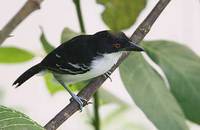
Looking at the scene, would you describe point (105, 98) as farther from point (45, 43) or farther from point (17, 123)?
point (17, 123)

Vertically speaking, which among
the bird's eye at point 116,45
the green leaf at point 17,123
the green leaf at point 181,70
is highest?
the green leaf at point 17,123

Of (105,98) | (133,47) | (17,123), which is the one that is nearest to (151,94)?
(133,47)

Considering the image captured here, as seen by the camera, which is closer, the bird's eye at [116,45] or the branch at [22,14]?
the branch at [22,14]

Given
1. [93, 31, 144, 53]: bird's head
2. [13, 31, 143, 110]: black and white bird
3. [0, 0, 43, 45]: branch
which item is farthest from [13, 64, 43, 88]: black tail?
[0, 0, 43, 45]: branch

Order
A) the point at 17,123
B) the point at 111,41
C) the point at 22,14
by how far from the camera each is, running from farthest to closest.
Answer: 1. the point at 111,41
2. the point at 22,14
3. the point at 17,123

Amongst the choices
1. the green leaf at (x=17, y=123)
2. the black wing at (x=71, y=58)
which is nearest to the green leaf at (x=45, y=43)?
the black wing at (x=71, y=58)

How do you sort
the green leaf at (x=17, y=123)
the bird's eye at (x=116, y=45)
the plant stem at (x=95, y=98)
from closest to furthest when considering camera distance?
the green leaf at (x=17, y=123) < the plant stem at (x=95, y=98) < the bird's eye at (x=116, y=45)

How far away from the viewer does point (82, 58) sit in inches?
34.6

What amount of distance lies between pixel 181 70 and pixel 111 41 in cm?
12

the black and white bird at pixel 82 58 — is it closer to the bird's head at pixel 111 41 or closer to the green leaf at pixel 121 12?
the bird's head at pixel 111 41

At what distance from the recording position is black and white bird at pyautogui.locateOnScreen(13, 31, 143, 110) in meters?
0.85

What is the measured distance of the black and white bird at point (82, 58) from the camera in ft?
2.80

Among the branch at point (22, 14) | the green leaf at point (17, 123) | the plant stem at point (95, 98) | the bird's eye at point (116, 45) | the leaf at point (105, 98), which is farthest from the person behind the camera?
the leaf at point (105, 98)

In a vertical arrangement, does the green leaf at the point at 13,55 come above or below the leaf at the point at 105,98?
above
